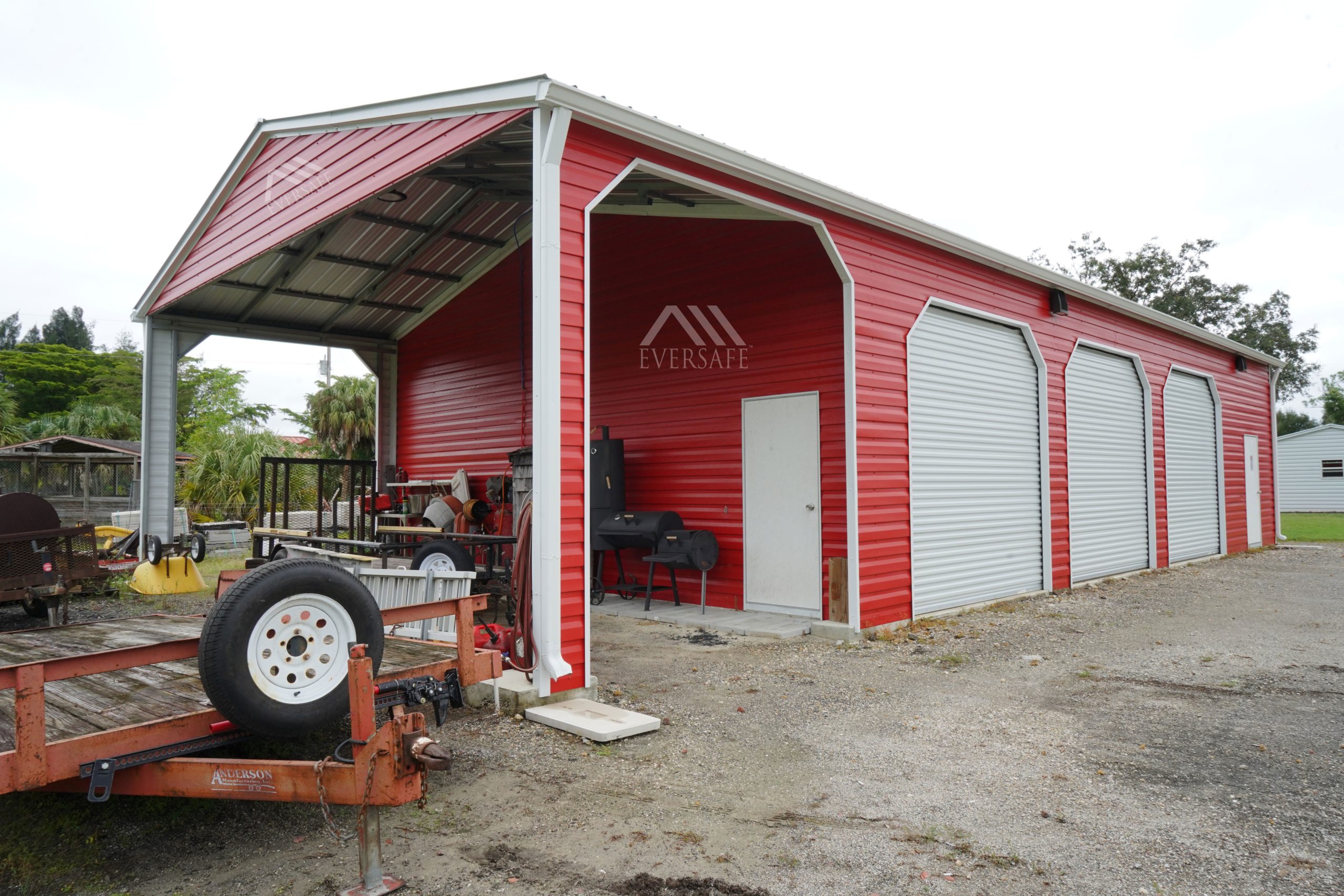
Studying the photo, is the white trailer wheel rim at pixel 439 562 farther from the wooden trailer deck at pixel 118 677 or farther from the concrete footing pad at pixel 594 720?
the concrete footing pad at pixel 594 720

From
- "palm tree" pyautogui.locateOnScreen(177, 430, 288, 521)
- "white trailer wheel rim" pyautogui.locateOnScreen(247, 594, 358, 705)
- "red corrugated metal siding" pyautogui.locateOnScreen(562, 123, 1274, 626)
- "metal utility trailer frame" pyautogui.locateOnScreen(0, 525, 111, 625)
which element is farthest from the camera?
"palm tree" pyautogui.locateOnScreen(177, 430, 288, 521)

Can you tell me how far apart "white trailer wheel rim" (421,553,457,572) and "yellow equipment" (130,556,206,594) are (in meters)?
3.85

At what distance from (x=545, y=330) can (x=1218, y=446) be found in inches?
561

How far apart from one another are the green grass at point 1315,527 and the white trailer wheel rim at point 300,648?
67.7ft

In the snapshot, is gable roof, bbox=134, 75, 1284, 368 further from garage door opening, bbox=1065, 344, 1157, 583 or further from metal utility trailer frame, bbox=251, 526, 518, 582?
metal utility trailer frame, bbox=251, 526, 518, 582

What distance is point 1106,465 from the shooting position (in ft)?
36.0

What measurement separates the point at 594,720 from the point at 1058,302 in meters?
8.32

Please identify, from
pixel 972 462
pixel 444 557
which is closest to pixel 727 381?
pixel 972 462

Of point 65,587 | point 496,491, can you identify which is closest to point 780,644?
point 496,491

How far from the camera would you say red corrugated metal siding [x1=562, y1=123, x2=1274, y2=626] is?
17.6 ft

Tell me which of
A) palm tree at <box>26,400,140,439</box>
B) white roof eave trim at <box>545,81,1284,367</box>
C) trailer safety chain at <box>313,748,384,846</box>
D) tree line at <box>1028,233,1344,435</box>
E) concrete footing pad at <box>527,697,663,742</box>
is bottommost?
concrete footing pad at <box>527,697,663,742</box>

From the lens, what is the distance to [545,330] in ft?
15.9

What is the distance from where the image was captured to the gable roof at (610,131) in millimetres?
5023

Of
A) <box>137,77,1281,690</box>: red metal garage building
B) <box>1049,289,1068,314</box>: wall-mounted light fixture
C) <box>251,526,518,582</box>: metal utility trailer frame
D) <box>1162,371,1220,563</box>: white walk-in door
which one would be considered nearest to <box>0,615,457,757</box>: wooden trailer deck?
<box>137,77,1281,690</box>: red metal garage building
